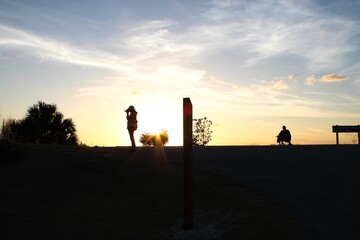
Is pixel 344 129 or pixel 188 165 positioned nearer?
pixel 188 165

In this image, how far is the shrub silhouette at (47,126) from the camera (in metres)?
29.8

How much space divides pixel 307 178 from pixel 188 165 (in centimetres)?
509

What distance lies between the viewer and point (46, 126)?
103ft

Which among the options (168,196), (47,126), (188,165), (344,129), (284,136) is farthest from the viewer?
(47,126)

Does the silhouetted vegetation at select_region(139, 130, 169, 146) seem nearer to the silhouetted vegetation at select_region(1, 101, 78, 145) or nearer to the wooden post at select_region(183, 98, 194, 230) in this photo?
the silhouetted vegetation at select_region(1, 101, 78, 145)

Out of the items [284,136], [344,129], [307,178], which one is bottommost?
[307,178]

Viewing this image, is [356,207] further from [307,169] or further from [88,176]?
[88,176]

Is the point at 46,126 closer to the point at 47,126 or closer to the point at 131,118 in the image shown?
the point at 47,126

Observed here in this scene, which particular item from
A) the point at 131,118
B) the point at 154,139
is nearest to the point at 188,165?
the point at 131,118

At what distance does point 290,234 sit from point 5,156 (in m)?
9.52

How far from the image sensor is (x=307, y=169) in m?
13.9

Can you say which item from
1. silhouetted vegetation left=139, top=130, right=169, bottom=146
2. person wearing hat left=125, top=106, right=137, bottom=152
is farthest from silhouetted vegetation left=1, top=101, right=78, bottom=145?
person wearing hat left=125, top=106, right=137, bottom=152

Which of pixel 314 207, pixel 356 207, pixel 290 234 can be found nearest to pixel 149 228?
pixel 290 234

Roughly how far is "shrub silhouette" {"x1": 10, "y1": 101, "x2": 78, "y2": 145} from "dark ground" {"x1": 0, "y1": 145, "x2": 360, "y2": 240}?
45.9 ft
